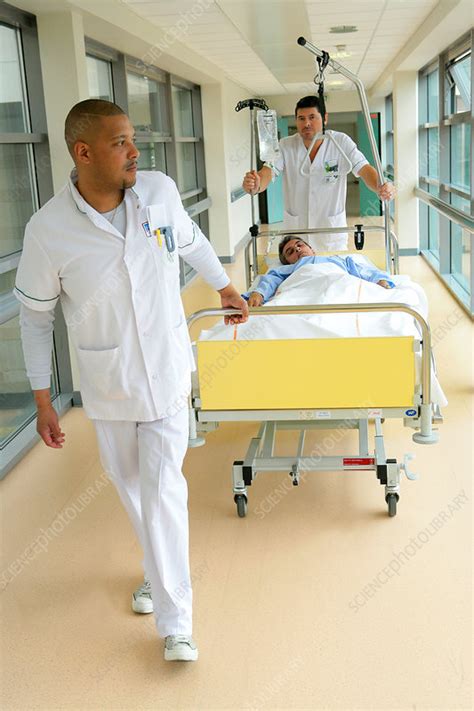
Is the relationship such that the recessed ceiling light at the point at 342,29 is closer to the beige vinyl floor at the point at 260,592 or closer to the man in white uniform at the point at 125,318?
the beige vinyl floor at the point at 260,592

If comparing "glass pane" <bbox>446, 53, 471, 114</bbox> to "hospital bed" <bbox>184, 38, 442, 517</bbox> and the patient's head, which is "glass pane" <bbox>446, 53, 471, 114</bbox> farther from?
"hospital bed" <bbox>184, 38, 442, 517</bbox>

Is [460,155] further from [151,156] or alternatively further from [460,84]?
[151,156]

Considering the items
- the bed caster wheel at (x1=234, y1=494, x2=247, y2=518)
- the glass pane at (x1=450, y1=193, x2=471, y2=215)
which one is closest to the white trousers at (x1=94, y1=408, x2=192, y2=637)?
the bed caster wheel at (x1=234, y1=494, x2=247, y2=518)

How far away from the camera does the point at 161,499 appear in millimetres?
2762

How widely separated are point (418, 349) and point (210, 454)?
5.44 feet

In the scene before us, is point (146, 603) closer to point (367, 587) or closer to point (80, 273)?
point (367, 587)

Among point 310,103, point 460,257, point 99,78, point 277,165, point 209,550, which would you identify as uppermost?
point 99,78

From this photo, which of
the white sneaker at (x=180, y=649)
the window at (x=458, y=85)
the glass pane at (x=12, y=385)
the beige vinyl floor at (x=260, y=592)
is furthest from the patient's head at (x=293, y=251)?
the window at (x=458, y=85)

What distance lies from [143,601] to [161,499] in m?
0.59

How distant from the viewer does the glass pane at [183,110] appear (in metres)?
10.4

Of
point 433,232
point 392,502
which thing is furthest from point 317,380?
point 433,232

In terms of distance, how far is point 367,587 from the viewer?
3.19 meters

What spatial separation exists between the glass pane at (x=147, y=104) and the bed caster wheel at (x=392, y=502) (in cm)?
519

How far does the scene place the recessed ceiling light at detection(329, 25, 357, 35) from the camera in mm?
7849
